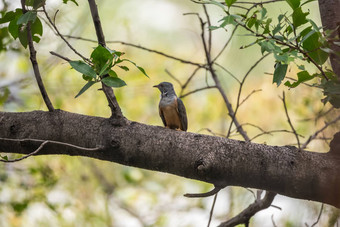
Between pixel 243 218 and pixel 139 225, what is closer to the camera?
pixel 243 218

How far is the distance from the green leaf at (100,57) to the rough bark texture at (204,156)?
18.0 inches

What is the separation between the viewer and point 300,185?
232 cm

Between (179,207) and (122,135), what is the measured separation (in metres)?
5.30

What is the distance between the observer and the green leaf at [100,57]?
2080mm

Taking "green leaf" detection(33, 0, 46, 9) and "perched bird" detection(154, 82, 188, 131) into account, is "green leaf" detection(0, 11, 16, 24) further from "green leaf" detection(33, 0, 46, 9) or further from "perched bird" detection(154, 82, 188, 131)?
"perched bird" detection(154, 82, 188, 131)

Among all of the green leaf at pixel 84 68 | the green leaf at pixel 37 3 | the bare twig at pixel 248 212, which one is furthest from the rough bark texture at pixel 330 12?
the green leaf at pixel 37 3

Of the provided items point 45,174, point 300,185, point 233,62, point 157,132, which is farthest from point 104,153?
point 233,62

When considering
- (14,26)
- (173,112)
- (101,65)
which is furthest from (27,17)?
(173,112)

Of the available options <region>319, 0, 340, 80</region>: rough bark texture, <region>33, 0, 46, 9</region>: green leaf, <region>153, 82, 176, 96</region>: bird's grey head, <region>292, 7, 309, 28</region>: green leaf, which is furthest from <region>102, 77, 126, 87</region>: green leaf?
<region>153, 82, 176, 96</region>: bird's grey head

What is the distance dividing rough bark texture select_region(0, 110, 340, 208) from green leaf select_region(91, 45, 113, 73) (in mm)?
458

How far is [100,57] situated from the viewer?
2107mm

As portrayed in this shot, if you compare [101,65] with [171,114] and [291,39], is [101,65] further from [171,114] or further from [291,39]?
[171,114]

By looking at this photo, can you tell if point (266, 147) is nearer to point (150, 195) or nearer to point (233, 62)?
point (150, 195)

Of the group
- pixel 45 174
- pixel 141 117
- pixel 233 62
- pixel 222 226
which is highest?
pixel 233 62
